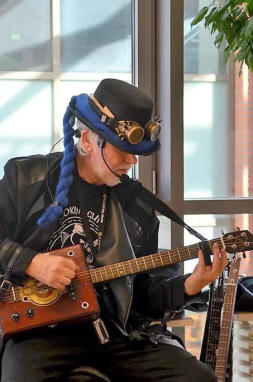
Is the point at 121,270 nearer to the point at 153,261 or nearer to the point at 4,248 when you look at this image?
the point at 153,261

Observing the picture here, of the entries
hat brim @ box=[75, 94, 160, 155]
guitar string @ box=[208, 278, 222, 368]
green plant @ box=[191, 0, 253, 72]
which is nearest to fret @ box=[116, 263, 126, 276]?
hat brim @ box=[75, 94, 160, 155]

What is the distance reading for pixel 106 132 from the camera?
1830mm

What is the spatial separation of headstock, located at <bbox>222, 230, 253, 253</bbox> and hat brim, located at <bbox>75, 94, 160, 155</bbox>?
0.35 meters

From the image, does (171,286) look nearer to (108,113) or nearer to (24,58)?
(108,113)

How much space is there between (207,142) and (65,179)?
1.42 metres

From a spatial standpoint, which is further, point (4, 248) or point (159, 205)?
point (159, 205)

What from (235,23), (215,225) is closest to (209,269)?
(235,23)

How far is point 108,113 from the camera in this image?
1851 mm

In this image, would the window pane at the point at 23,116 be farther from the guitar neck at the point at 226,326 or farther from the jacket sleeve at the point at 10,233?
the guitar neck at the point at 226,326

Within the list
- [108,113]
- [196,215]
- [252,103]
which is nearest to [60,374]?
[108,113]

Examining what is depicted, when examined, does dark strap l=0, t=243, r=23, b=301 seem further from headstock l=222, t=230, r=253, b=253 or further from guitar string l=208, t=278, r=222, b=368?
guitar string l=208, t=278, r=222, b=368

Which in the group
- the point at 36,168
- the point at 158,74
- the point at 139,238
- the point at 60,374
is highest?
the point at 158,74

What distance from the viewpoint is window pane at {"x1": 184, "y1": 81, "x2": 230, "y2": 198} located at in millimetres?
3104

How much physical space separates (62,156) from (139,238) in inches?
14.3
